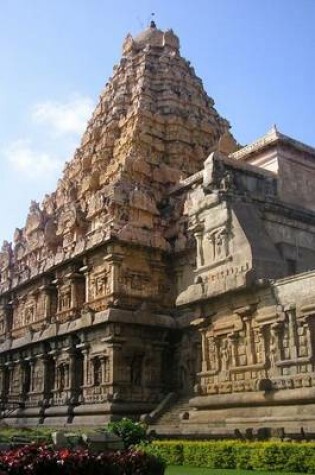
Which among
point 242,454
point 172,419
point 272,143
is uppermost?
point 272,143

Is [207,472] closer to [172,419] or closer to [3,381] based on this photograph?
[172,419]

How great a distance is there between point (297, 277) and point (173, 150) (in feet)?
59.2

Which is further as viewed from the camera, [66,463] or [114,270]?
[114,270]

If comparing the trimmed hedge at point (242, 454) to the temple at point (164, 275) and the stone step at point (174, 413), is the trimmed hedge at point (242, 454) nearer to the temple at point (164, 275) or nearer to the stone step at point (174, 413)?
the temple at point (164, 275)

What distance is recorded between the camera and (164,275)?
27.3m

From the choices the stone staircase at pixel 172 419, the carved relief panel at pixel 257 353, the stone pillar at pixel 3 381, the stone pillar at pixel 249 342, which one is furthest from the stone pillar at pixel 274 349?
the stone pillar at pixel 3 381

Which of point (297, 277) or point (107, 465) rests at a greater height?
point (297, 277)

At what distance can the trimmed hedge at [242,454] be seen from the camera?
478 inches

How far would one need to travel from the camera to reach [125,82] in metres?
38.0

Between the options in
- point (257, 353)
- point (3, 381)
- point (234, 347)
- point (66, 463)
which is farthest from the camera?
point (3, 381)

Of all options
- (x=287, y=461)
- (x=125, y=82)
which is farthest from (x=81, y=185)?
(x=287, y=461)

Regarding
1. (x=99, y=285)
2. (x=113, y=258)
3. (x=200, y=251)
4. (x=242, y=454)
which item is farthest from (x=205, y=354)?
(x=99, y=285)

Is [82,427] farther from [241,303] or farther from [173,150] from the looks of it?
[173,150]

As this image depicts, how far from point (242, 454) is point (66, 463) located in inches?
242
